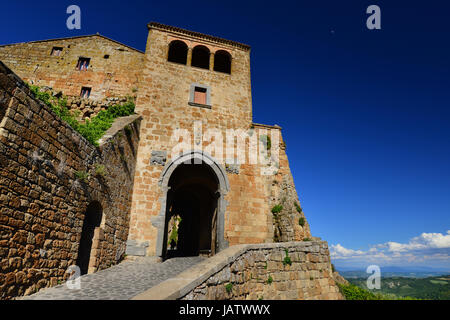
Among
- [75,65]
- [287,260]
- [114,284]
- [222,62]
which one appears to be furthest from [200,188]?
[114,284]

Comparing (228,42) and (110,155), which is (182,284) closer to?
(110,155)

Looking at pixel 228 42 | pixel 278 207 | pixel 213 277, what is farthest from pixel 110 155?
pixel 228 42

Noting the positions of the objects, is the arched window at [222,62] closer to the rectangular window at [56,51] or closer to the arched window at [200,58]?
the arched window at [200,58]

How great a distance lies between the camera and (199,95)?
42.9 ft

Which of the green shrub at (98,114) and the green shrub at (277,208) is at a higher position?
the green shrub at (98,114)

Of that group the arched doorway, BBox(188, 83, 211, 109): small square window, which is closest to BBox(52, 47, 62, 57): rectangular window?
BBox(188, 83, 211, 109): small square window

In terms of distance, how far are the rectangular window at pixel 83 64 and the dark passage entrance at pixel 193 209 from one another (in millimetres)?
7550

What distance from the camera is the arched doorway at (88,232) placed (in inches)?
279

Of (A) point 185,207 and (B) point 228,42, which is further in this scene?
(A) point 185,207

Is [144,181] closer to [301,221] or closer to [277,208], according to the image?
[277,208]

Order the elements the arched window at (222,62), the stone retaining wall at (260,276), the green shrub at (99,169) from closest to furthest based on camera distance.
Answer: the stone retaining wall at (260,276) → the green shrub at (99,169) → the arched window at (222,62)

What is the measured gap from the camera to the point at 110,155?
8.37 m

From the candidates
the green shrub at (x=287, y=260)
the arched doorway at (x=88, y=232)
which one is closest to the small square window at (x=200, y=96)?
the arched doorway at (x=88, y=232)

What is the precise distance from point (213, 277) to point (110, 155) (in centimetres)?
533
